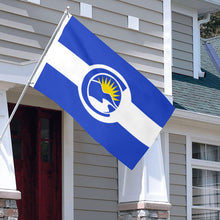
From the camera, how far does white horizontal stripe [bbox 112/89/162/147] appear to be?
26.0ft

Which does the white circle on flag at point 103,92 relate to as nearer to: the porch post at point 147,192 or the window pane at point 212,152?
the porch post at point 147,192

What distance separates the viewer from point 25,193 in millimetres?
9352

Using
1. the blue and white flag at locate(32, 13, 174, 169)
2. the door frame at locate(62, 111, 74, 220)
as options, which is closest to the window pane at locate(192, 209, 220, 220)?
the door frame at locate(62, 111, 74, 220)

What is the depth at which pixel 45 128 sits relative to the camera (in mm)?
9688

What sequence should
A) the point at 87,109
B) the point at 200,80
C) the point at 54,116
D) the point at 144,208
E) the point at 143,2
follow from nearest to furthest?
1. the point at 87,109
2. the point at 144,208
3. the point at 54,116
4. the point at 143,2
5. the point at 200,80

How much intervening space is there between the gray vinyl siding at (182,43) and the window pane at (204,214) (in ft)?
9.74

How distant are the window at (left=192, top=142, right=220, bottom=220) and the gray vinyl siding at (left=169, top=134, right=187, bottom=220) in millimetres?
268

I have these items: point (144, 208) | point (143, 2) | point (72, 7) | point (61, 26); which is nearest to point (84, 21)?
point (72, 7)

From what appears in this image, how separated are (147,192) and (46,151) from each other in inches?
59.5

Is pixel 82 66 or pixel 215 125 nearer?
pixel 82 66

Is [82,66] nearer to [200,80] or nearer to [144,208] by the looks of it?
[144,208]

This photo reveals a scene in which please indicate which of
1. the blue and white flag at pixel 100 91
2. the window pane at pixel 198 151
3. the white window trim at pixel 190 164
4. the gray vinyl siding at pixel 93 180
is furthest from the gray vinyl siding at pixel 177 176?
the blue and white flag at pixel 100 91

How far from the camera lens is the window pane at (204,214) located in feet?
37.7

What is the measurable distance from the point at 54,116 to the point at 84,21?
1.38m
